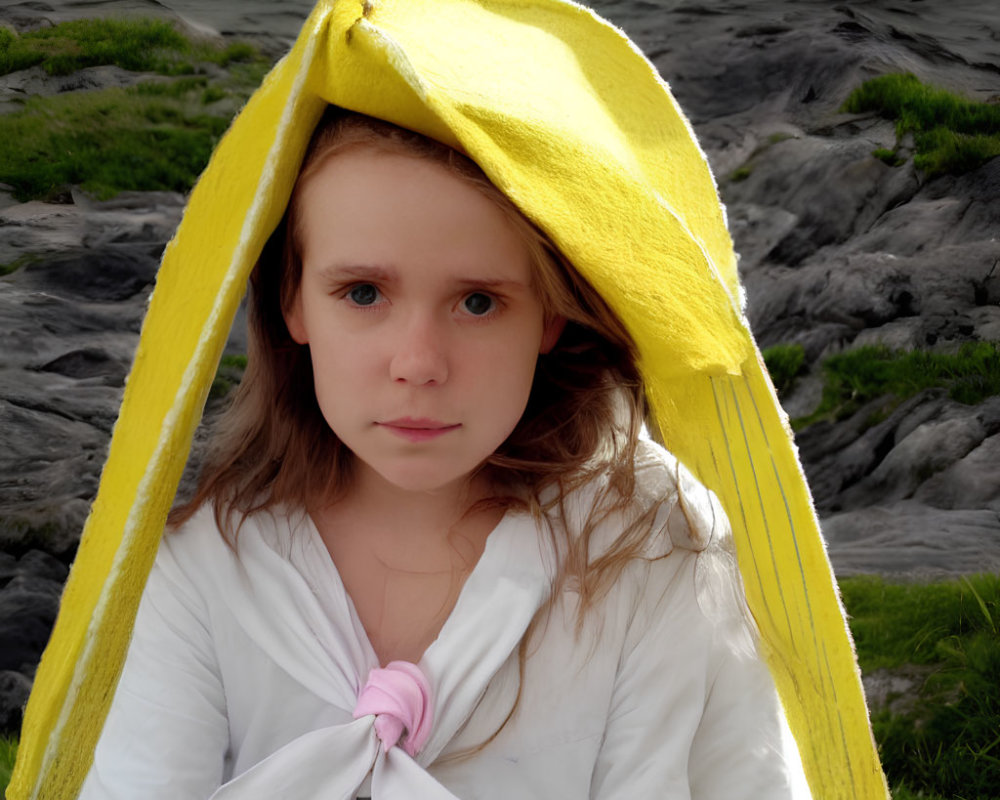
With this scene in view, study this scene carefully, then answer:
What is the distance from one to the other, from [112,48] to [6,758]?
1.66 meters

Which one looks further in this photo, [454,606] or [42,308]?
[42,308]

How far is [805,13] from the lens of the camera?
3264 mm

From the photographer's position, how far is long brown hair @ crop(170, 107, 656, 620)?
1.36 m

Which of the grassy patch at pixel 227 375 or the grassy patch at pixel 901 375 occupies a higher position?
the grassy patch at pixel 901 375

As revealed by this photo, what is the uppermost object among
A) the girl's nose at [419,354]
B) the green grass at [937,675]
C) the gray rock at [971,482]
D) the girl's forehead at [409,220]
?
the girl's forehead at [409,220]

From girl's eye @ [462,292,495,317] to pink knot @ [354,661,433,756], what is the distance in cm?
39

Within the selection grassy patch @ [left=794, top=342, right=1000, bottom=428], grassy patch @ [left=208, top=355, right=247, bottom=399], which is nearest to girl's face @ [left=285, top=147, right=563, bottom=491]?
grassy patch @ [left=208, top=355, right=247, bottom=399]

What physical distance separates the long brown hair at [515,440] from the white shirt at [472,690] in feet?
0.16

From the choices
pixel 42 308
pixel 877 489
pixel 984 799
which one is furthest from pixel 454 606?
pixel 42 308

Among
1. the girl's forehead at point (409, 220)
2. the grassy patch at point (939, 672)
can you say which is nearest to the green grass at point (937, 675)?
the grassy patch at point (939, 672)

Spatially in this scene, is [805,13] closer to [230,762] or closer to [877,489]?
[877,489]

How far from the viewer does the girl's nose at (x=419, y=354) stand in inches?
46.1

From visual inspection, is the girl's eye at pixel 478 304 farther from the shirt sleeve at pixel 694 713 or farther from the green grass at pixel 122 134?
the green grass at pixel 122 134

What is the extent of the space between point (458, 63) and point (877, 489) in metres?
1.63
